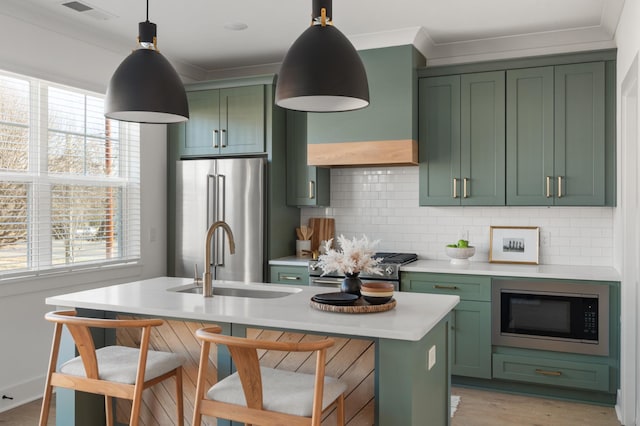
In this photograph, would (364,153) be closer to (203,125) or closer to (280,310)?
(203,125)

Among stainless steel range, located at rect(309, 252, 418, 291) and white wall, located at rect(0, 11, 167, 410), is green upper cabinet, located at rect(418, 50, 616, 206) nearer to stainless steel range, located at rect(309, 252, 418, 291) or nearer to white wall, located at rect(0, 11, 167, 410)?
stainless steel range, located at rect(309, 252, 418, 291)

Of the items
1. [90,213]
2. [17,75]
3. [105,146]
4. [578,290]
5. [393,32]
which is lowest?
[578,290]

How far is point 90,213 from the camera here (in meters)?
4.66

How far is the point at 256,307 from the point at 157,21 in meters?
2.75

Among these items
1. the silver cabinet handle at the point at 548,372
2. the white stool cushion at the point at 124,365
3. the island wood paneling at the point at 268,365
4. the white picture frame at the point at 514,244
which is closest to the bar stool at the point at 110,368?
the white stool cushion at the point at 124,365

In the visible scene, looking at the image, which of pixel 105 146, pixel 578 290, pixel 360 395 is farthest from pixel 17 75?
pixel 578 290

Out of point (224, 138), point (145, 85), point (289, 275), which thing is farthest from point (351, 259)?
point (224, 138)

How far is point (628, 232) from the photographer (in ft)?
12.0

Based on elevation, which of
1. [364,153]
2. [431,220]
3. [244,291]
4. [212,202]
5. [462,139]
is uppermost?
[462,139]

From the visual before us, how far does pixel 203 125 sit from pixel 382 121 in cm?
177

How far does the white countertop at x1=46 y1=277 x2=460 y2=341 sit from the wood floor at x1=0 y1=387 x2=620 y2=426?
1.19 metres

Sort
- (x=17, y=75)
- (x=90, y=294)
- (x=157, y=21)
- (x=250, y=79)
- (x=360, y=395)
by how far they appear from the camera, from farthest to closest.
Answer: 1. (x=250, y=79)
2. (x=157, y=21)
3. (x=17, y=75)
4. (x=90, y=294)
5. (x=360, y=395)

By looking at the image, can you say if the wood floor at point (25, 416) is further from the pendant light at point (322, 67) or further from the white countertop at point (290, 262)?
the pendant light at point (322, 67)

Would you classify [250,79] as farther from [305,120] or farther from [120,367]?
[120,367]
